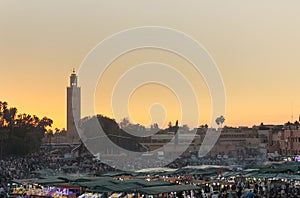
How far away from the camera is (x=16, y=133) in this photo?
83000 mm

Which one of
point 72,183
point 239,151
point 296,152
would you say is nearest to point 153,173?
point 72,183

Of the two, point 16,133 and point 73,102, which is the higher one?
point 73,102

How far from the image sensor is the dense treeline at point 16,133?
248ft

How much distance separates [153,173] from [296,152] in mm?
58747

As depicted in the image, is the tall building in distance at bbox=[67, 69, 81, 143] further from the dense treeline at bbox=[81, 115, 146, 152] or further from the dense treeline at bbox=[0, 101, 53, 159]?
the dense treeline at bbox=[0, 101, 53, 159]

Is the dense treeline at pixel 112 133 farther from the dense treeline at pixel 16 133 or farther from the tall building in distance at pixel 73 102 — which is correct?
the dense treeline at pixel 16 133

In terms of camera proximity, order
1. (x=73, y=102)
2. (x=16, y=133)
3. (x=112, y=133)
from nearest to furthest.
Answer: (x=16, y=133) → (x=112, y=133) → (x=73, y=102)

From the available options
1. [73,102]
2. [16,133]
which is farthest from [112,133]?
[16,133]

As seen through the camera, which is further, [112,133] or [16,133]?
[112,133]

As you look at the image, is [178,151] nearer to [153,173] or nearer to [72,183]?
[153,173]

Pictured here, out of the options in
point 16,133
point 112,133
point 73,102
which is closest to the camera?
point 16,133

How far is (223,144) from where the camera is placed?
370 feet

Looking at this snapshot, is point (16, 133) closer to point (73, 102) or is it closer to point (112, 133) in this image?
point (112, 133)

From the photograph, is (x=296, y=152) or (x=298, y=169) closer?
(x=298, y=169)
